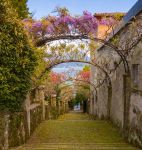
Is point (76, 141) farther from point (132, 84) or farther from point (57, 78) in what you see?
point (57, 78)

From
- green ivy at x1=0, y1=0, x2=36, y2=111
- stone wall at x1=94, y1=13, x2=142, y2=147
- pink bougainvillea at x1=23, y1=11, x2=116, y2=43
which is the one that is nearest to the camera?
green ivy at x1=0, y1=0, x2=36, y2=111

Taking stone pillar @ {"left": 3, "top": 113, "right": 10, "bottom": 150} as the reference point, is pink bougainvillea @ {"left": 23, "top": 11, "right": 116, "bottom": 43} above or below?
above

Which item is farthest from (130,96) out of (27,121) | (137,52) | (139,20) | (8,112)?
(8,112)

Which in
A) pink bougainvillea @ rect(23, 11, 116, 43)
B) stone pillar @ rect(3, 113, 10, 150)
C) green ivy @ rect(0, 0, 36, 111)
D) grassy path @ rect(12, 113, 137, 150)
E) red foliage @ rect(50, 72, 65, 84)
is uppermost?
pink bougainvillea @ rect(23, 11, 116, 43)

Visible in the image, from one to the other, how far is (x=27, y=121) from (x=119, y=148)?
3.91 m

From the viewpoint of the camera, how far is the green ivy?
11.3m

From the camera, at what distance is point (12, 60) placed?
11445 millimetres

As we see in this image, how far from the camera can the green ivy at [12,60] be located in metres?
11.3

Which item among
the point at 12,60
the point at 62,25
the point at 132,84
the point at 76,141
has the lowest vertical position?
the point at 76,141

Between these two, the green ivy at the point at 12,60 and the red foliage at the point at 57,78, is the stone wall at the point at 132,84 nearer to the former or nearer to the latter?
the green ivy at the point at 12,60

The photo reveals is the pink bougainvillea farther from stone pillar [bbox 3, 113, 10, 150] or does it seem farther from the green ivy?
stone pillar [bbox 3, 113, 10, 150]

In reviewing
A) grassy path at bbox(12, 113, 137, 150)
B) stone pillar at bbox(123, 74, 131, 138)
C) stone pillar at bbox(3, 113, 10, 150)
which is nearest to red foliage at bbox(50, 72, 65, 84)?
grassy path at bbox(12, 113, 137, 150)

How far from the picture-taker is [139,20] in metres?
14.7

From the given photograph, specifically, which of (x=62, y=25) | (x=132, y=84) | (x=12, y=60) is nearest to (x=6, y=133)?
(x=12, y=60)
